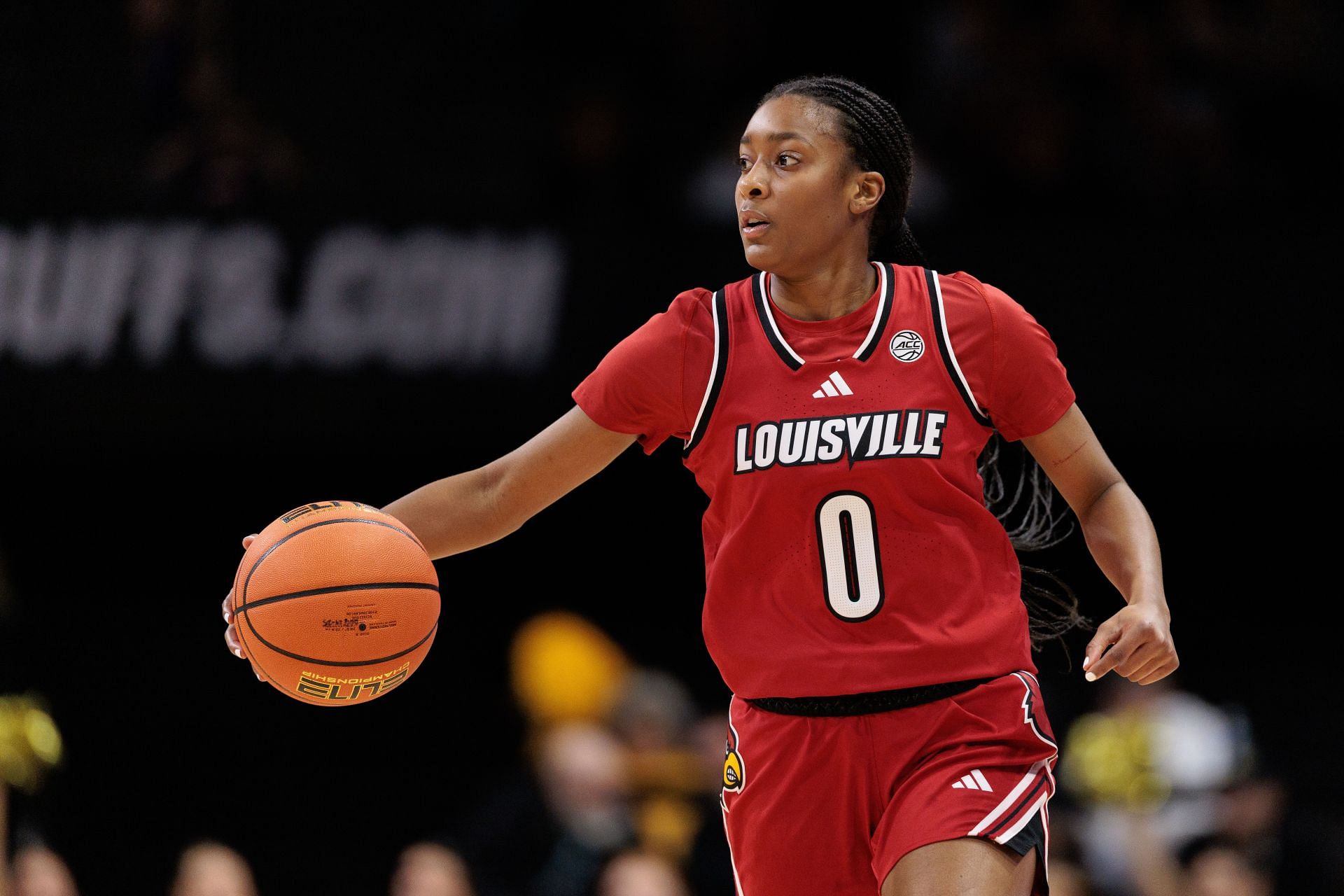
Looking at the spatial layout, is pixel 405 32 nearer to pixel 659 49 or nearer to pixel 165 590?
pixel 659 49

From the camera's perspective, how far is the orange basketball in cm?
344

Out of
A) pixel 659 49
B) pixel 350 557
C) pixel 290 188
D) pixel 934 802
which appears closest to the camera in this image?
pixel 934 802

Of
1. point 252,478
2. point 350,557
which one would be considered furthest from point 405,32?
point 350,557

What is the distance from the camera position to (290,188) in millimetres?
7438

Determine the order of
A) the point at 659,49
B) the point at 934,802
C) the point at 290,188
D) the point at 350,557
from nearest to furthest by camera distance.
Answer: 1. the point at 934,802
2. the point at 350,557
3. the point at 290,188
4. the point at 659,49

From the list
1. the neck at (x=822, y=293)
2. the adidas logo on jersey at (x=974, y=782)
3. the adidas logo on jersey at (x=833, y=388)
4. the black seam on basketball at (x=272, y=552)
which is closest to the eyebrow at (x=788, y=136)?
the neck at (x=822, y=293)

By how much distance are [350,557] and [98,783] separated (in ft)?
17.5

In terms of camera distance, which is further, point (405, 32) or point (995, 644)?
point (405, 32)

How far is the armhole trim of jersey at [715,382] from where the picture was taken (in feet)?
11.5

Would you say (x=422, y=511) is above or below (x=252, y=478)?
above

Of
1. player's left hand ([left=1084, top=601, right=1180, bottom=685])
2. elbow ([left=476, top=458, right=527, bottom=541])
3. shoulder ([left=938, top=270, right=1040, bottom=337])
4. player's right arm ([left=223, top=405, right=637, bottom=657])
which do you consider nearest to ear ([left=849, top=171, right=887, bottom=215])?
shoulder ([left=938, top=270, right=1040, bottom=337])

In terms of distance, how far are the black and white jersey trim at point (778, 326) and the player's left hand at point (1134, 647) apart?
747 mm

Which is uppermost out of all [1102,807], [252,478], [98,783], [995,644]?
[995,644]

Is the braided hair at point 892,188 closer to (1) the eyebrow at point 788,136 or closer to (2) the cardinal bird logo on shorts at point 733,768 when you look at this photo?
(1) the eyebrow at point 788,136
